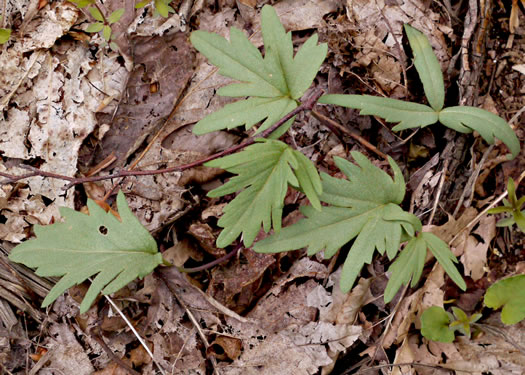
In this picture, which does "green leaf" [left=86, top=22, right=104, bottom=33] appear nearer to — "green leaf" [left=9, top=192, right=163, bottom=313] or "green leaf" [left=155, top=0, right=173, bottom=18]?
"green leaf" [left=155, top=0, right=173, bottom=18]

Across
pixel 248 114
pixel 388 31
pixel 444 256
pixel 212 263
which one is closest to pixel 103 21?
pixel 248 114

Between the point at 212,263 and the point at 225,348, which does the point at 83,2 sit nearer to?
the point at 212,263

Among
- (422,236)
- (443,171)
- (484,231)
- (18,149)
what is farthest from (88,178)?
(484,231)

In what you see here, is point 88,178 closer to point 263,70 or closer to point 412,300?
point 263,70

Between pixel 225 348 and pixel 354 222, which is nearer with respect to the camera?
pixel 354 222

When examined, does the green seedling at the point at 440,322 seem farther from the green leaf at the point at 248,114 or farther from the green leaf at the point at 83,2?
the green leaf at the point at 83,2

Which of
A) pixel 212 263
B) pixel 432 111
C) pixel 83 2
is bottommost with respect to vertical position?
pixel 212 263
